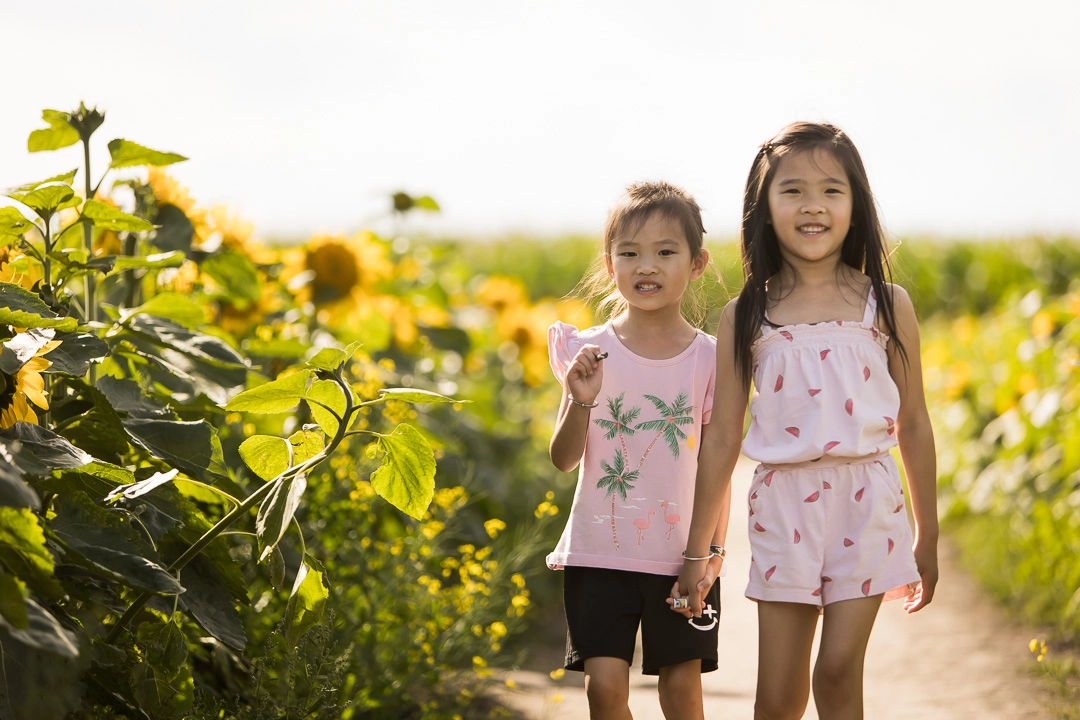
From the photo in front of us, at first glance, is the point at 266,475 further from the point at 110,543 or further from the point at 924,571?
the point at 924,571

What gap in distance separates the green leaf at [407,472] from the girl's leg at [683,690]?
0.76 m

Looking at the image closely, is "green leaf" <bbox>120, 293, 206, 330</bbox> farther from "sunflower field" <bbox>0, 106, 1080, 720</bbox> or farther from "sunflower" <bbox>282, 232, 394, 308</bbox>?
"sunflower" <bbox>282, 232, 394, 308</bbox>

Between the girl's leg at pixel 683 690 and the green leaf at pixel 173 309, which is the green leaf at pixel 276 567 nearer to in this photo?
the green leaf at pixel 173 309

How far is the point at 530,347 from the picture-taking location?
5.83m

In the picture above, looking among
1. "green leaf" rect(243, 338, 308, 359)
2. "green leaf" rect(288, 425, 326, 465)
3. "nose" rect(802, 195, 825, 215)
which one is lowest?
"green leaf" rect(243, 338, 308, 359)

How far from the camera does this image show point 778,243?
235cm

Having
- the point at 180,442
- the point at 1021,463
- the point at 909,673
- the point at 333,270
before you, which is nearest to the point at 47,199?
the point at 180,442

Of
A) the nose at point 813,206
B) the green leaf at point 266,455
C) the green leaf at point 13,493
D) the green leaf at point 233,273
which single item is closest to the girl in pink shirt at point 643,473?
the nose at point 813,206

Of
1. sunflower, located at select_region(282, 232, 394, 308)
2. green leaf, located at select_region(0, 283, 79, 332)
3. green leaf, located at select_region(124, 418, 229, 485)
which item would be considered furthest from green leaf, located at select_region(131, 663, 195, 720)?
sunflower, located at select_region(282, 232, 394, 308)

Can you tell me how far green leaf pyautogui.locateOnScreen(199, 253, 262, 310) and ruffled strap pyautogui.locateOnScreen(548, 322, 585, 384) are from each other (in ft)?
2.78

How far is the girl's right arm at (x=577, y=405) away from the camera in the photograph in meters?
2.14

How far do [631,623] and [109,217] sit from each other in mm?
1249

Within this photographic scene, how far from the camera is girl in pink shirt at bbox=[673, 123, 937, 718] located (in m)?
2.13

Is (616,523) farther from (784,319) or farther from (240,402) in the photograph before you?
(240,402)
